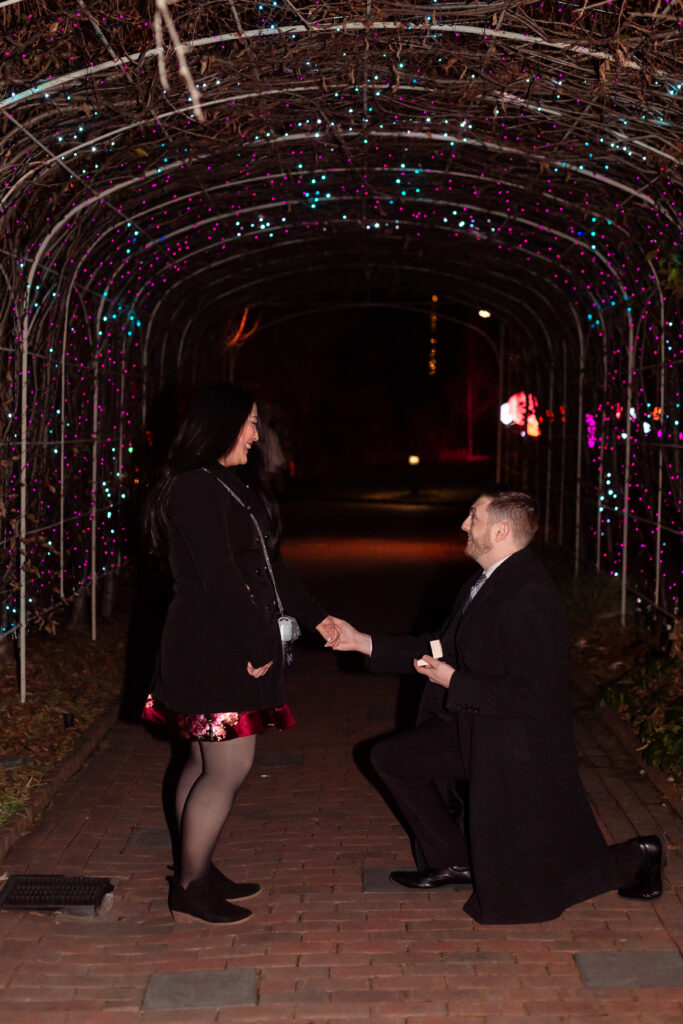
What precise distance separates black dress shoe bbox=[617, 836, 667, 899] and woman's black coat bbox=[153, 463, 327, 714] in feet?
4.74

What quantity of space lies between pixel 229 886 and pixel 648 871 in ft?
5.17

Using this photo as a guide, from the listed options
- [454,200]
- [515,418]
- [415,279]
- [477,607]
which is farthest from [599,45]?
[515,418]

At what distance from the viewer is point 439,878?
5.07m

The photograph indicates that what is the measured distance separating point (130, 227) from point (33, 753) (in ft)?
14.8

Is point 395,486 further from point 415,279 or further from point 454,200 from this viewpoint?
point 454,200

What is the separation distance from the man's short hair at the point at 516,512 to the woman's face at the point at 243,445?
0.88 metres

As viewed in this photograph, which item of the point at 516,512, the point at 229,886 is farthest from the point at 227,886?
the point at 516,512

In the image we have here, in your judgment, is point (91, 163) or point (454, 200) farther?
point (454, 200)

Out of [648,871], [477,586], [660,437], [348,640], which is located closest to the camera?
[477,586]

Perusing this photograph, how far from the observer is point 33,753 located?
6.99m

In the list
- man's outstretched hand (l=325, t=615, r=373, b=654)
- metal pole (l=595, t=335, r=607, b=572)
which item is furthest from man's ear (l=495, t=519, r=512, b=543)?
metal pole (l=595, t=335, r=607, b=572)

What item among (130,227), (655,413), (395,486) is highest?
(130,227)

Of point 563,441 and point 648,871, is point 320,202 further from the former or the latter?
point 648,871

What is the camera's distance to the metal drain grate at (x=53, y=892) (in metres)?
4.88
